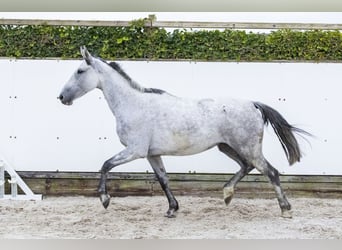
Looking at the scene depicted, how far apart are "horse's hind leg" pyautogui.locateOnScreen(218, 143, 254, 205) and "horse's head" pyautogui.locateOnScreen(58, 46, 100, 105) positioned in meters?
1.35

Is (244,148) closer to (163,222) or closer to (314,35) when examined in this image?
(163,222)

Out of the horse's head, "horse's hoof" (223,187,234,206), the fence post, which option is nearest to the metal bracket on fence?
the fence post

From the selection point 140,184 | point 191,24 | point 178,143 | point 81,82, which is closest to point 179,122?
point 178,143

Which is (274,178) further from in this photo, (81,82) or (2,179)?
(2,179)

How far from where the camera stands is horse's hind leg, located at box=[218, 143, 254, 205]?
524cm

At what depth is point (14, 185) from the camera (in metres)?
5.78

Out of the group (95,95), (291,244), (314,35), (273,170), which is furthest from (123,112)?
(314,35)

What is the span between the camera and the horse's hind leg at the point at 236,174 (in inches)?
206

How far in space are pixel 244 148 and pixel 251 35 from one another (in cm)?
147

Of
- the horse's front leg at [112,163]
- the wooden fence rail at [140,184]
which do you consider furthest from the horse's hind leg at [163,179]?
the wooden fence rail at [140,184]

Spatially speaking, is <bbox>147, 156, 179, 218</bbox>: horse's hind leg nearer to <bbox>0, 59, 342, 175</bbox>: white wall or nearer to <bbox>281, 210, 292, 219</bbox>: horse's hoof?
<bbox>0, 59, 342, 175</bbox>: white wall

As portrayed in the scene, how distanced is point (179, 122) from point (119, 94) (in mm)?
613
